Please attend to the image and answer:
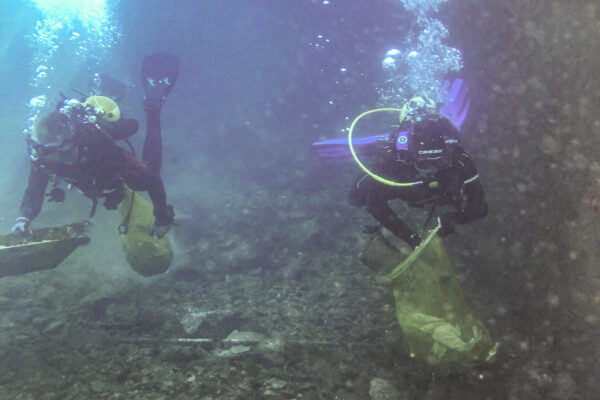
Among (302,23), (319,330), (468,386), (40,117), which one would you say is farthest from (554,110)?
(302,23)

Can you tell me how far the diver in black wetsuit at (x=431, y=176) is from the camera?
3141 mm

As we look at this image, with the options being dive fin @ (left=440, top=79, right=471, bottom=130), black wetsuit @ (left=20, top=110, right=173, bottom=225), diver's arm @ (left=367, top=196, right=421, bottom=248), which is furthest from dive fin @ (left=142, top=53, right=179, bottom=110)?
dive fin @ (left=440, top=79, right=471, bottom=130)

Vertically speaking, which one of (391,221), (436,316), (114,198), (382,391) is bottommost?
(382,391)

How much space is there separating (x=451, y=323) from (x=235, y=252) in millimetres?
4832

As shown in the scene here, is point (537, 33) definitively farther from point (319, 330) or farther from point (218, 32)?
point (218, 32)

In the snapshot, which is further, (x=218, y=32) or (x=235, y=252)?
(x=218, y=32)

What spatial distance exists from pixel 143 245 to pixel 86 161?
1379 millimetres

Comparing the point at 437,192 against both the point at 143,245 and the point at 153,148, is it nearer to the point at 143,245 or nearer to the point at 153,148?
the point at 143,245

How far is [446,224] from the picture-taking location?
10.9 ft

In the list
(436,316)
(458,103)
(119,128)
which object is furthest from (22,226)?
(458,103)

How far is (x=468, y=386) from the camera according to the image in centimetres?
275

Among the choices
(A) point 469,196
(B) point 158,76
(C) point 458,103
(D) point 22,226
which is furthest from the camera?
(B) point 158,76

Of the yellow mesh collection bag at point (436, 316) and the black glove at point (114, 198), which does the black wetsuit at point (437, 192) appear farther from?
the black glove at point (114, 198)

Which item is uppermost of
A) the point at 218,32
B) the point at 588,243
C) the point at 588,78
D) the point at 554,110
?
the point at 218,32
